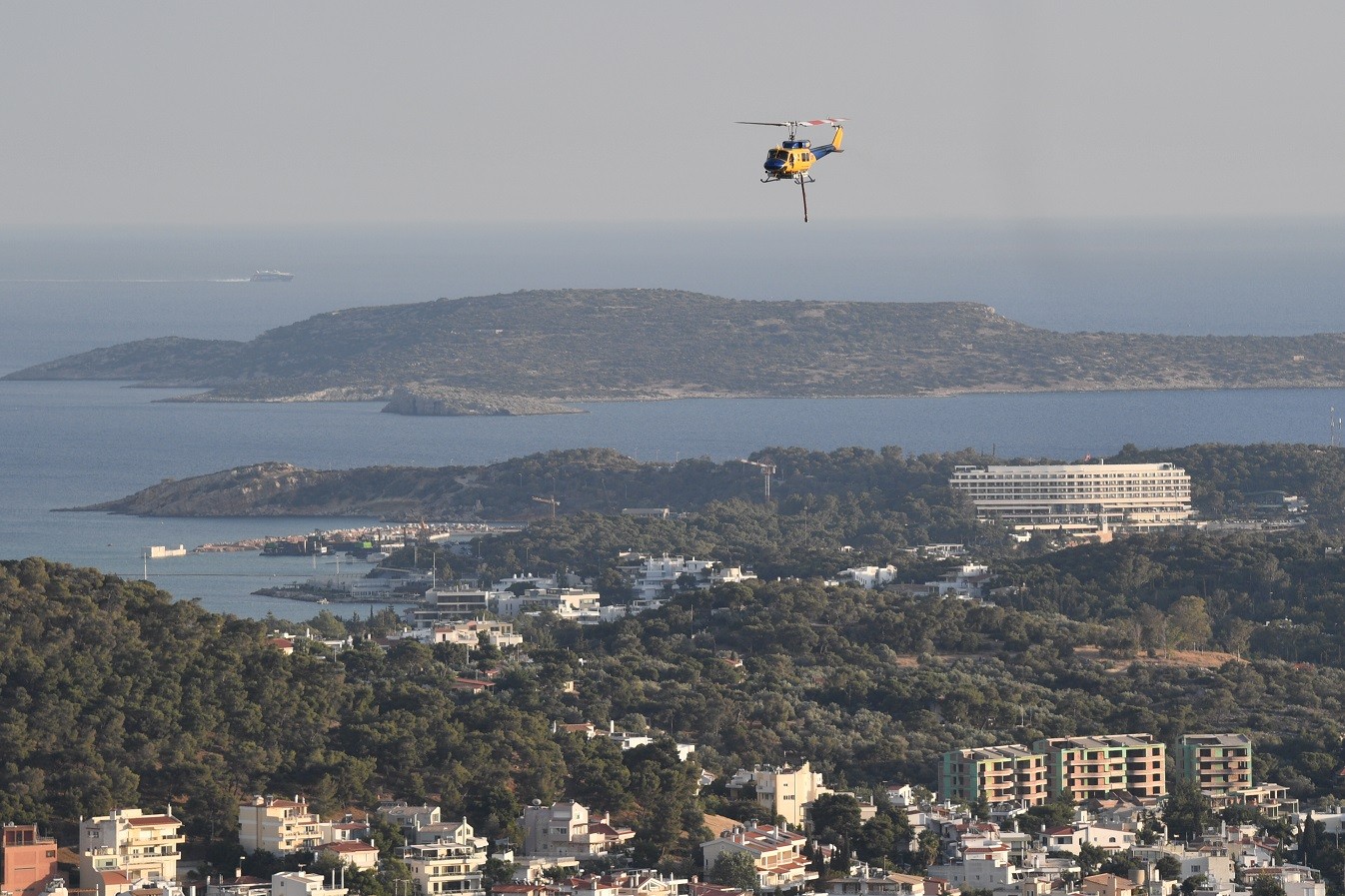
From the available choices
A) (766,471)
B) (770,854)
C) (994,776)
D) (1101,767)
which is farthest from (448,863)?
(766,471)

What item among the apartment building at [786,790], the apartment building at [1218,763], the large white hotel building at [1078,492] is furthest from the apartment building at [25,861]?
the large white hotel building at [1078,492]

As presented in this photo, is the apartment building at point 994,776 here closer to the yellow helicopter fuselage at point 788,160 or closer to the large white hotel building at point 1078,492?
the yellow helicopter fuselage at point 788,160

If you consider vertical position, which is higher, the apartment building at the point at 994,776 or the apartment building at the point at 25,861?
the apartment building at the point at 25,861

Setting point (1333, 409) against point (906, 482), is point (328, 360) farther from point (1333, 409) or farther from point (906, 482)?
point (906, 482)

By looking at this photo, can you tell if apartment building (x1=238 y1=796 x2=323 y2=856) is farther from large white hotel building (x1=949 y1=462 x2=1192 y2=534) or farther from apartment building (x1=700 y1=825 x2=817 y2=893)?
large white hotel building (x1=949 y1=462 x2=1192 y2=534)

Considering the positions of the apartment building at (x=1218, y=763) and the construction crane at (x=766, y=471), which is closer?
the apartment building at (x=1218, y=763)

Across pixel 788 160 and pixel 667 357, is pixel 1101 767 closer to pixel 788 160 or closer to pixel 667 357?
pixel 788 160
